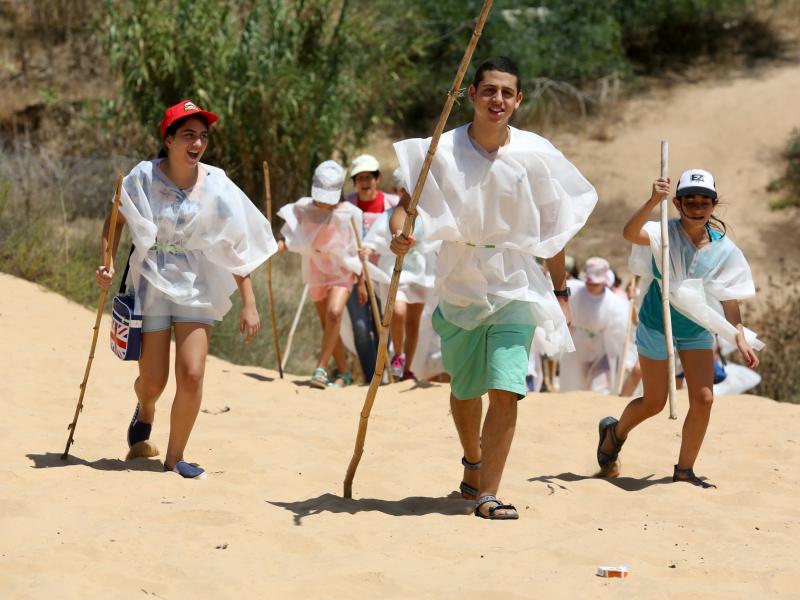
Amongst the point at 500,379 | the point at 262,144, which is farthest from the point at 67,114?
the point at 500,379

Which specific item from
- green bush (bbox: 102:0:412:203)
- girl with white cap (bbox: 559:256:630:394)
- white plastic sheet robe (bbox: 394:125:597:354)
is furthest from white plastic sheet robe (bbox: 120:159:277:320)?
green bush (bbox: 102:0:412:203)

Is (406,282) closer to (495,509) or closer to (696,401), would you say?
(696,401)

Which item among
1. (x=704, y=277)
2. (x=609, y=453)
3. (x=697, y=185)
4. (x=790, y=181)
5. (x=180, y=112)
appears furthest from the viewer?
(x=790, y=181)

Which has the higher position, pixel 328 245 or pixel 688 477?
pixel 328 245

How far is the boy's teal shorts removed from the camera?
231 inches

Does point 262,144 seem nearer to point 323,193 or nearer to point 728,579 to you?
point 323,193

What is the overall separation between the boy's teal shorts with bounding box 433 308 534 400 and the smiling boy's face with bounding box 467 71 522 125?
0.95 meters

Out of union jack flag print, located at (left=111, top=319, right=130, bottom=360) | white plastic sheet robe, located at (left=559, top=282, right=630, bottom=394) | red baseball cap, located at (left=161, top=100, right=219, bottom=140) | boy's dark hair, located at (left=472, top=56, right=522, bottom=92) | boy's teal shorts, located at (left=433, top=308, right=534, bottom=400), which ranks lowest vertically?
white plastic sheet robe, located at (left=559, top=282, right=630, bottom=394)

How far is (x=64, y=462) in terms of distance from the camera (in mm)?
6719

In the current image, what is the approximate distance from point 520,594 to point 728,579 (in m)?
0.82

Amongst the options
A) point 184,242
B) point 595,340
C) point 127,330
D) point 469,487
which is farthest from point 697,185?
point 595,340

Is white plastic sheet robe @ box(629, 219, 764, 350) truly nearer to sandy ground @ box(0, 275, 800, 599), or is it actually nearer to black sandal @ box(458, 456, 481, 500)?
sandy ground @ box(0, 275, 800, 599)

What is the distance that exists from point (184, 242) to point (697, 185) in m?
2.65

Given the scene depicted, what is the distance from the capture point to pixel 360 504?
620cm
